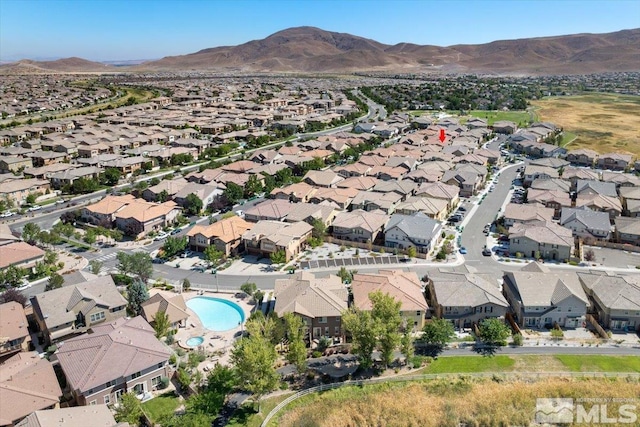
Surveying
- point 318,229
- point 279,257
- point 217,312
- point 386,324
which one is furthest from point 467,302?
point 217,312

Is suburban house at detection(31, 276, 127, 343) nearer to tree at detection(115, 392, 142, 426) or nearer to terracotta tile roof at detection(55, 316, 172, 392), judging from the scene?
terracotta tile roof at detection(55, 316, 172, 392)

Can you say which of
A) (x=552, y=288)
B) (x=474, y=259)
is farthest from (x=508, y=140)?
(x=552, y=288)

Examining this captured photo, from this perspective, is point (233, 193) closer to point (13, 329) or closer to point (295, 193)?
point (295, 193)

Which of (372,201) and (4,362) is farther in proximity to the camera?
(372,201)

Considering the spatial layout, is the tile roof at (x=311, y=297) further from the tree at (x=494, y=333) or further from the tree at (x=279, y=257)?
the tree at (x=494, y=333)

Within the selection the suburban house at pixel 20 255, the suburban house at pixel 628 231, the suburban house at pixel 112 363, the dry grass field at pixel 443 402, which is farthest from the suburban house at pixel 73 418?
the suburban house at pixel 628 231

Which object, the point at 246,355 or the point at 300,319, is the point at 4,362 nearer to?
the point at 246,355

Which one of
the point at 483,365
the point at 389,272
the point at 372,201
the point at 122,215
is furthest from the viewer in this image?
the point at 372,201
